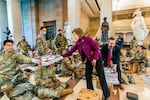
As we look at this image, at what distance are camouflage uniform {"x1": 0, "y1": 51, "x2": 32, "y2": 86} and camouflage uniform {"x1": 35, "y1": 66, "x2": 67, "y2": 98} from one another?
1.09 feet

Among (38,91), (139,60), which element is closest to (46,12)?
(139,60)

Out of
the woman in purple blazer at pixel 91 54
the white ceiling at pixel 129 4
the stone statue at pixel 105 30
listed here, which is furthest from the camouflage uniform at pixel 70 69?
the white ceiling at pixel 129 4

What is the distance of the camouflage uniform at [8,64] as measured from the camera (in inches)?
85.7

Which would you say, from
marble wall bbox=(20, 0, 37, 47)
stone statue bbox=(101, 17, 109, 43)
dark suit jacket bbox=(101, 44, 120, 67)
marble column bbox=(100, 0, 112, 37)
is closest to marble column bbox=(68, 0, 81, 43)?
marble column bbox=(100, 0, 112, 37)

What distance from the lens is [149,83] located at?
10.3 feet

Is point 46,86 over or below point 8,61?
below

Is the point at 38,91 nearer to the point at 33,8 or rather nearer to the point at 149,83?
the point at 149,83

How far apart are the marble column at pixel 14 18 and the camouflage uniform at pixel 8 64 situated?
7554 mm

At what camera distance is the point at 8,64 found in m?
2.22

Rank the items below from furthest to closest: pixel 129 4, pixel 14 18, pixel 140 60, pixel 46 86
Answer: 1. pixel 129 4
2. pixel 14 18
3. pixel 140 60
4. pixel 46 86

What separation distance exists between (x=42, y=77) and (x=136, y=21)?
4.98m

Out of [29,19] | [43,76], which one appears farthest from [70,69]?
[29,19]

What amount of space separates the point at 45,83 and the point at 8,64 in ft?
2.35

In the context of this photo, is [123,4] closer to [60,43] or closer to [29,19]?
[29,19]
